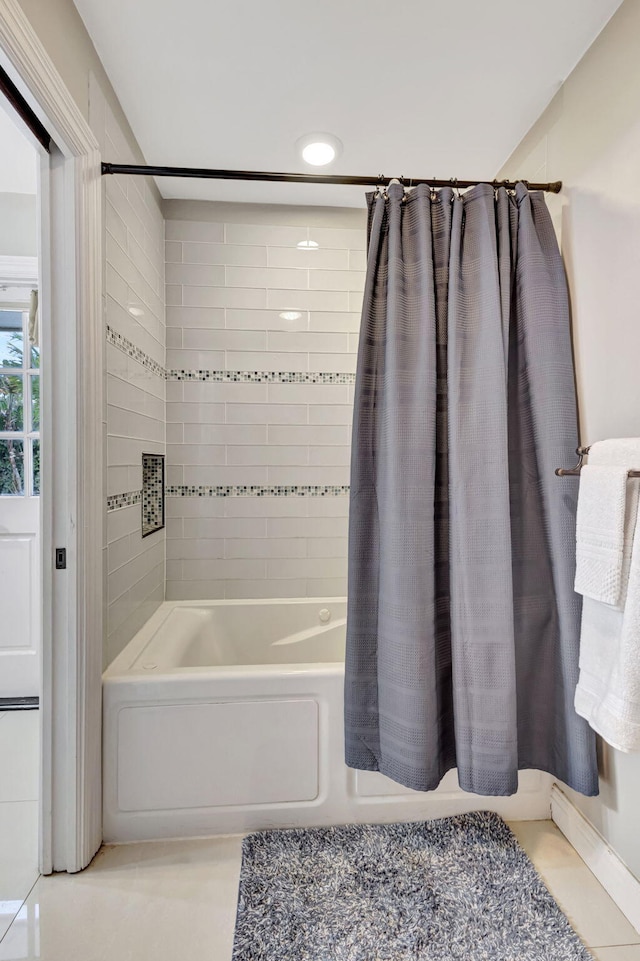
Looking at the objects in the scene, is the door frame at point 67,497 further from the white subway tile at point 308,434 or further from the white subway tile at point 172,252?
the white subway tile at point 308,434

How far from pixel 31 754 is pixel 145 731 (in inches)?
34.0

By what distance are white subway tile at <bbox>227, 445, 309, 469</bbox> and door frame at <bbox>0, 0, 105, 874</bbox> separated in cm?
100

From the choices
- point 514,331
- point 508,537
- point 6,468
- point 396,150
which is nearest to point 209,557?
point 6,468

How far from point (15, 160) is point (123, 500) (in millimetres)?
1610

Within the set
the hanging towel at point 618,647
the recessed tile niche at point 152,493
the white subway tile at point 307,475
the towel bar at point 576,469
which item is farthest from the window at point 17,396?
the hanging towel at point 618,647

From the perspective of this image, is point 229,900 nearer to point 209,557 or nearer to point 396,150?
point 209,557

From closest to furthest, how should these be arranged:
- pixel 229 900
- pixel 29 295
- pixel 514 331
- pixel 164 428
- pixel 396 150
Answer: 1. pixel 229 900
2. pixel 514 331
3. pixel 396 150
4. pixel 164 428
5. pixel 29 295

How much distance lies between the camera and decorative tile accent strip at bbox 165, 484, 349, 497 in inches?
97.0

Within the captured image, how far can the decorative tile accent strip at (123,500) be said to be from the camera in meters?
1.73

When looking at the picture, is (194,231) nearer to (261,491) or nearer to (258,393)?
(258,393)

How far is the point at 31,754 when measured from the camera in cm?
208

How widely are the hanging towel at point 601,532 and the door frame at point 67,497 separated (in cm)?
139

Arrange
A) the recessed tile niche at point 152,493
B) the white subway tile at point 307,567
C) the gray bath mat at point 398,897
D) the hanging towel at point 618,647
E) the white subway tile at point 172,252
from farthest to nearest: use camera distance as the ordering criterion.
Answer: the white subway tile at point 307,567 → the white subway tile at point 172,252 → the recessed tile niche at point 152,493 → the gray bath mat at point 398,897 → the hanging towel at point 618,647

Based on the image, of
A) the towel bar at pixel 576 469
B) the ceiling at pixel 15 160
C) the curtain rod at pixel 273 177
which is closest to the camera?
the towel bar at pixel 576 469
